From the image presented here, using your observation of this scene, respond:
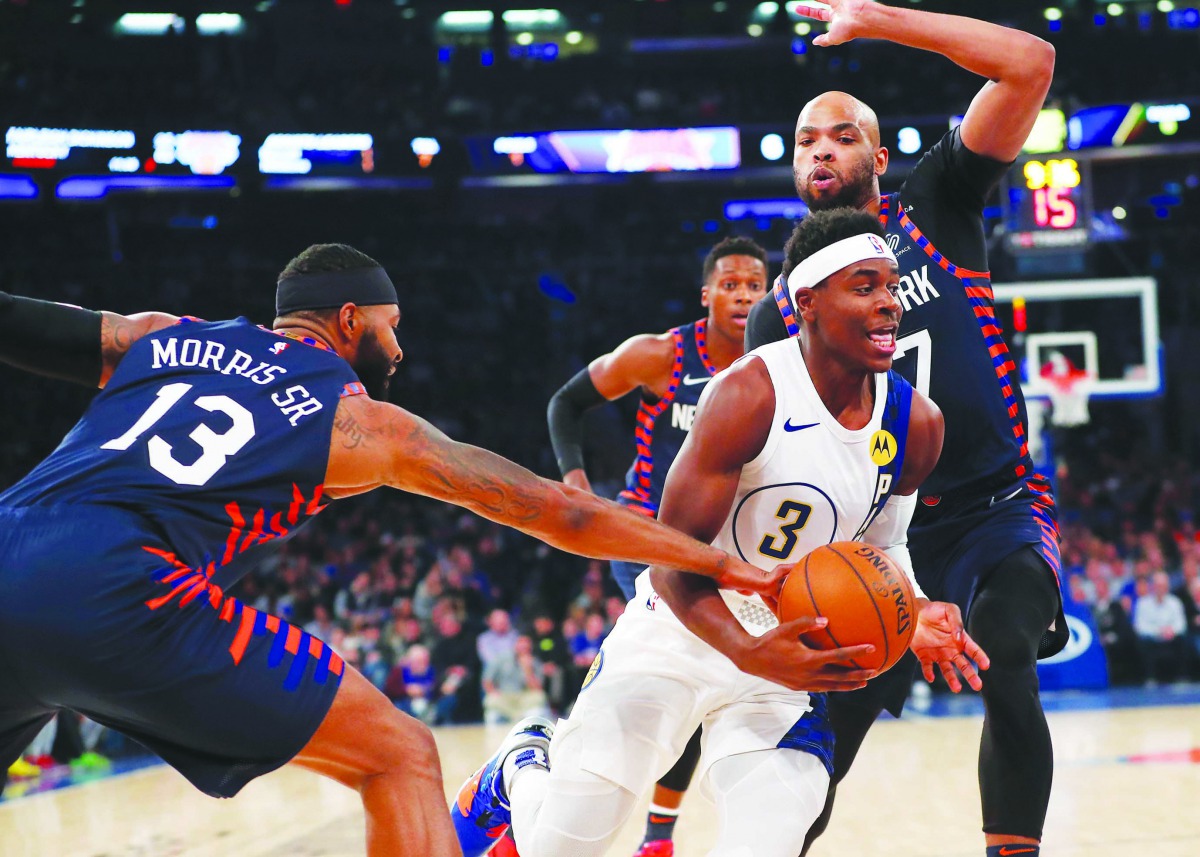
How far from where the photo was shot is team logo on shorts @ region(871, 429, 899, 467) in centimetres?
354

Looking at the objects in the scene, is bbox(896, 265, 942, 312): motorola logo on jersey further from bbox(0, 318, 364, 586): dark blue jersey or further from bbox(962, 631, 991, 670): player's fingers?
bbox(0, 318, 364, 586): dark blue jersey

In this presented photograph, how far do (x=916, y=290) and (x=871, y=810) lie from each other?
3.59m

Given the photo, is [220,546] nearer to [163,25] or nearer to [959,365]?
[959,365]

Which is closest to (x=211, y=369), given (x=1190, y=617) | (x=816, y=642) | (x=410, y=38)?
(x=816, y=642)

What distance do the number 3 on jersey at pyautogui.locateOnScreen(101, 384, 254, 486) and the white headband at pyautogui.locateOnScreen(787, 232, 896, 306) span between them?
160 centimetres

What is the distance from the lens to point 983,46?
12.3 feet

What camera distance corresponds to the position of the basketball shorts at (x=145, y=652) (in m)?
2.85

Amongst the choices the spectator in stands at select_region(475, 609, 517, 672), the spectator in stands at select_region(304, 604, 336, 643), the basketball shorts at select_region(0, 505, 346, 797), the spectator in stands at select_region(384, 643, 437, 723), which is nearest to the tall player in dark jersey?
the basketball shorts at select_region(0, 505, 346, 797)

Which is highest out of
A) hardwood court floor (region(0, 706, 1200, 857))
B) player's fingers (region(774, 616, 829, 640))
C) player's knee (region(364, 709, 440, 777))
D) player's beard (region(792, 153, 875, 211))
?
player's beard (region(792, 153, 875, 211))

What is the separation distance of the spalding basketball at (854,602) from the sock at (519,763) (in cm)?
133

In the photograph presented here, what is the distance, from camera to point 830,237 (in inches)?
143

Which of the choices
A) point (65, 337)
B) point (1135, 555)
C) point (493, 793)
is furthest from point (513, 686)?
point (65, 337)

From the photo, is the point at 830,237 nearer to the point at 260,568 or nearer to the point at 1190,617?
the point at 1190,617

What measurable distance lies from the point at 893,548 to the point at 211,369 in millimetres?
2036
